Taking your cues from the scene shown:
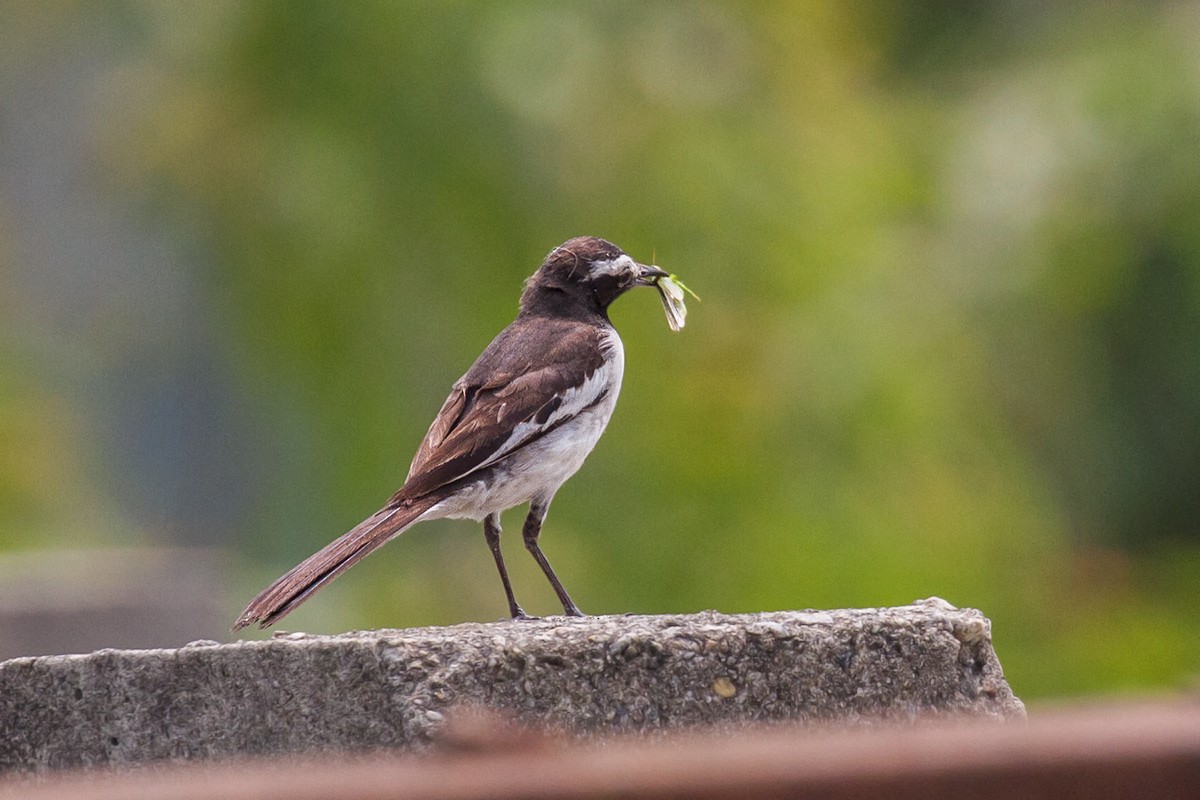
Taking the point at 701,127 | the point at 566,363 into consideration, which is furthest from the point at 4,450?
the point at 566,363

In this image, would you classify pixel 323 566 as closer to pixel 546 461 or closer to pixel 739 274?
pixel 546 461

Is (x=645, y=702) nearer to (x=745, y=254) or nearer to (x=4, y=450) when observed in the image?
(x=745, y=254)

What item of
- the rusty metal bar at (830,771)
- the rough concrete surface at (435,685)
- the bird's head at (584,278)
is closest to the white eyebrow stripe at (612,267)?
the bird's head at (584,278)

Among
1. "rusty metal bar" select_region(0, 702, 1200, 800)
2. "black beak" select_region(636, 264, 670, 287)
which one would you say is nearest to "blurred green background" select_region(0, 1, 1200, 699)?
"black beak" select_region(636, 264, 670, 287)

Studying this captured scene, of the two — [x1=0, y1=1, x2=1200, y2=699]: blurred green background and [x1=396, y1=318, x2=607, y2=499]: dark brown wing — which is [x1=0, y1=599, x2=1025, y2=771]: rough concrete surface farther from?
[x1=0, y1=1, x2=1200, y2=699]: blurred green background

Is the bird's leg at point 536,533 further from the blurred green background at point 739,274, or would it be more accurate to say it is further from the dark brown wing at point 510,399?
the blurred green background at point 739,274

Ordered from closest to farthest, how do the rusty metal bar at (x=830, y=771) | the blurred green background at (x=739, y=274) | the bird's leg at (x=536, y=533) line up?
1. the rusty metal bar at (x=830, y=771)
2. the bird's leg at (x=536, y=533)
3. the blurred green background at (x=739, y=274)
